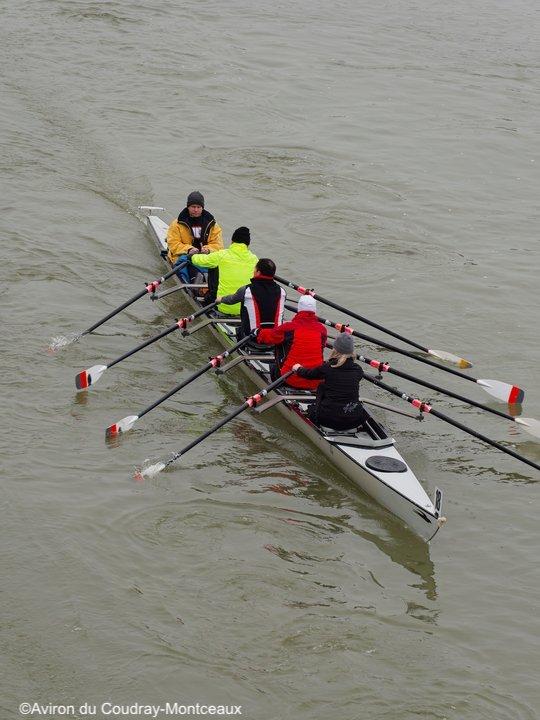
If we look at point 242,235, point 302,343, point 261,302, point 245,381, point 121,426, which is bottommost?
point 121,426

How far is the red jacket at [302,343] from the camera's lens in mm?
11438

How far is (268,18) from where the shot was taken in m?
31.4

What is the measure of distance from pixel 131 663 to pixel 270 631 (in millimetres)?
1276

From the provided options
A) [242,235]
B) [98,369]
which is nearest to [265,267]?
[242,235]

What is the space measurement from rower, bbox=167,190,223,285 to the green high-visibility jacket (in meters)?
1.59

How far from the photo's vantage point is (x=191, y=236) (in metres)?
15.4

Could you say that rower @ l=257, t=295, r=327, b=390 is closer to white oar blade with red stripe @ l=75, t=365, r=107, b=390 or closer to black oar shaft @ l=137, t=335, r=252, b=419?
black oar shaft @ l=137, t=335, r=252, b=419

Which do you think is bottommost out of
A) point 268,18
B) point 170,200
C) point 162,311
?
point 162,311

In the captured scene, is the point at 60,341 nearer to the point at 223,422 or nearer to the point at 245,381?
the point at 245,381

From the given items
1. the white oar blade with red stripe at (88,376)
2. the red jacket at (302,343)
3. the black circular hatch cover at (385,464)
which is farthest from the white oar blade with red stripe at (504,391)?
the white oar blade with red stripe at (88,376)

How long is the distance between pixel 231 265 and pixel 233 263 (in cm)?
4

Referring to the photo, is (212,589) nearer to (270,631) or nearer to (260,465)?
(270,631)

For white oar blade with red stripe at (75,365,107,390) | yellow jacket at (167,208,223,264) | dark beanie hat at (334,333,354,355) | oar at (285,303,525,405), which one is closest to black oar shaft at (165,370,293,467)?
dark beanie hat at (334,333,354,355)

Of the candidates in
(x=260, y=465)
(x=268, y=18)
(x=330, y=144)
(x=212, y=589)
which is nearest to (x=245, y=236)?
(x=260, y=465)
